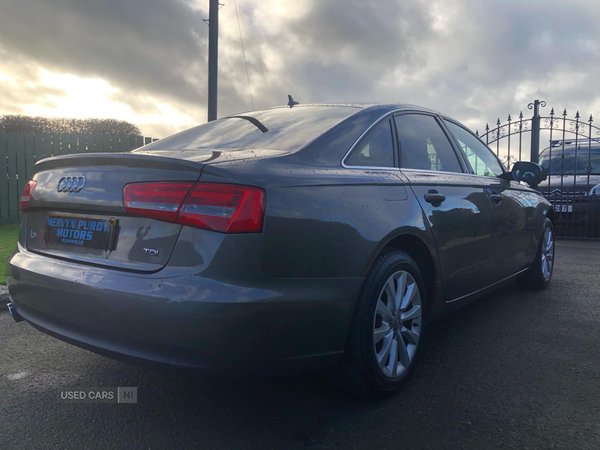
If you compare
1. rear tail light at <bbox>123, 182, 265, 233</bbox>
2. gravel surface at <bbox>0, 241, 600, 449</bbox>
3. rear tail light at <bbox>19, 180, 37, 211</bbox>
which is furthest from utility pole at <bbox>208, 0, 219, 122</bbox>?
rear tail light at <bbox>123, 182, 265, 233</bbox>

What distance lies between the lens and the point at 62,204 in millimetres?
2301

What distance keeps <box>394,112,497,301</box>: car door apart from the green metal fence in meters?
8.48

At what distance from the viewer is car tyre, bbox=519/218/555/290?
473cm

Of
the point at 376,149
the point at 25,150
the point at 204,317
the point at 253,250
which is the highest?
the point at 25,150

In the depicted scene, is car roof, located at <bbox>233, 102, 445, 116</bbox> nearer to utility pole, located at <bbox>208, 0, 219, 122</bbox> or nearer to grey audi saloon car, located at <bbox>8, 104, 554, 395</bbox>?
grey audi saloon car, located at <bbox>8, 104, 554, 395</bbox>

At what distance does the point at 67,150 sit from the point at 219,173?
33.0 feet

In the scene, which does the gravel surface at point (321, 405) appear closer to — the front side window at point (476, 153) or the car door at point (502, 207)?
the car door at point (502, 207)

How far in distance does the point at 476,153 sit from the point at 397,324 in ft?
6.42

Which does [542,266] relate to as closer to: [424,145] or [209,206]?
[424,145]

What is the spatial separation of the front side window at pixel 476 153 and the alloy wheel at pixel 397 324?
147cm

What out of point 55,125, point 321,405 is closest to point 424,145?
point 321,405

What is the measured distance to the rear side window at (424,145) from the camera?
3025 mm

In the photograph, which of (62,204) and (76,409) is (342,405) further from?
(62,204)

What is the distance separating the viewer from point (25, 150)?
10.6 meters
